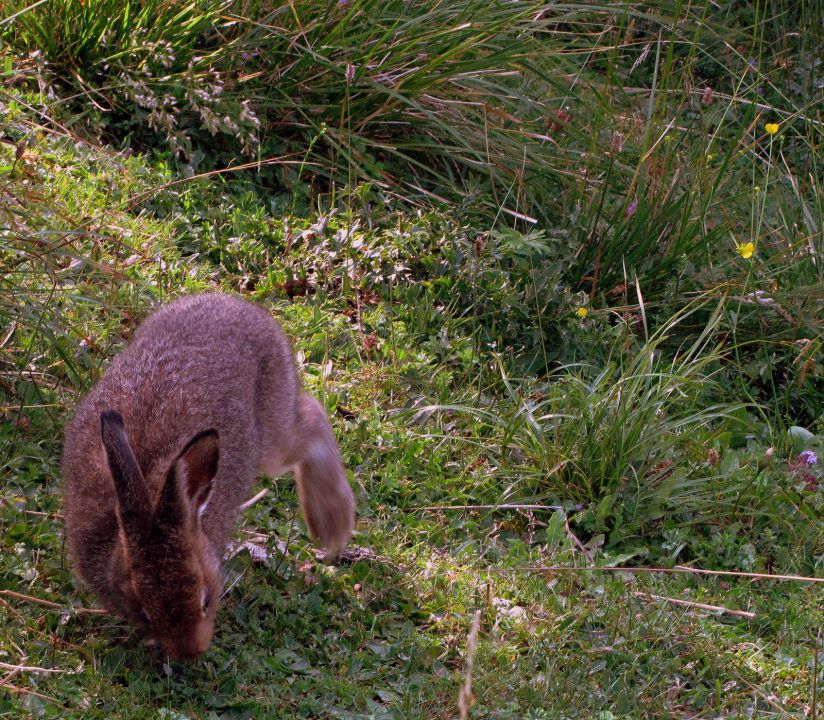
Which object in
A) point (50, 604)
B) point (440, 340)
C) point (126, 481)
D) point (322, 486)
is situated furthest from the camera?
point (440, 340)

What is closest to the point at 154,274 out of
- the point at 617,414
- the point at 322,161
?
the point at 322,161

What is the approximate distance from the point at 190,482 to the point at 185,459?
0.09 meters

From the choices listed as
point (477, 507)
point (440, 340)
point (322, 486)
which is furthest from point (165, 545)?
point (440, 340)

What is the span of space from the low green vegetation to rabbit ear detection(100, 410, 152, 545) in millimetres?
544

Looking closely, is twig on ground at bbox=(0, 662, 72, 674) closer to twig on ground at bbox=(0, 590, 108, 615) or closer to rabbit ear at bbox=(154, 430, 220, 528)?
twig on ground at bbox=(0, 590, 108, 615)

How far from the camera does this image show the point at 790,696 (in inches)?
165

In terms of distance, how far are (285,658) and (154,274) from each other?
2.44m

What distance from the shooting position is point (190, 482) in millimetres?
3596

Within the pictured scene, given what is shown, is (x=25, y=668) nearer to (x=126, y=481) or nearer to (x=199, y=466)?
(x=126, y=481)

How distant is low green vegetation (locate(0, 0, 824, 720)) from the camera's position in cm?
410

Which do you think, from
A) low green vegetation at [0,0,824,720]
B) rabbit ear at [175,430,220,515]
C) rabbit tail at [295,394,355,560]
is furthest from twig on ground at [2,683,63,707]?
rabbit tail at [295,394,355,560]

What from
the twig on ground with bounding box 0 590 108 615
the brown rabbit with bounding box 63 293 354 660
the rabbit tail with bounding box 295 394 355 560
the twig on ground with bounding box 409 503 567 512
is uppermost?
the brown rabbit with bounding box 63 293 354 660

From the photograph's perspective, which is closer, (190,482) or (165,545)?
(165,545)

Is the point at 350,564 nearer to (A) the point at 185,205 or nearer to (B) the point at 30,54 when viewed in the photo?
(A) the point at 185,205
